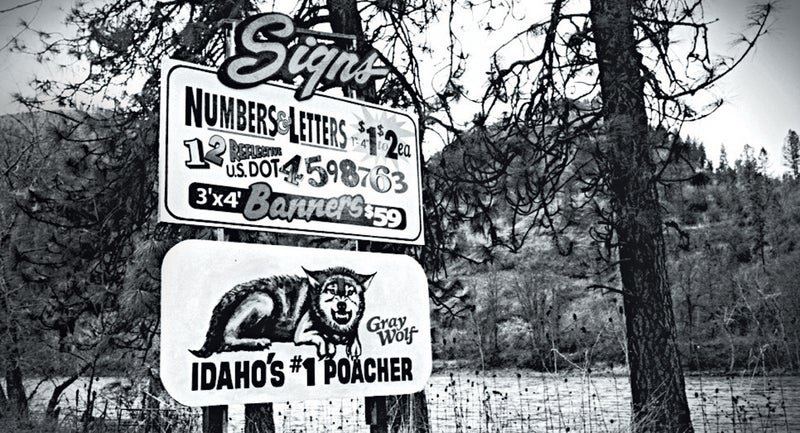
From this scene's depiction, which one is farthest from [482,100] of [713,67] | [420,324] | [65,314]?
[65,314]

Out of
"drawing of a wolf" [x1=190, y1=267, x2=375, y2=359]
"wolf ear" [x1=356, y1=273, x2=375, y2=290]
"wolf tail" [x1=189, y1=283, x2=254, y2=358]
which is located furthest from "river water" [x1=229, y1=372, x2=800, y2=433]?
"wolf tail" [x1=189, y1=283, x2=254, y2=358]

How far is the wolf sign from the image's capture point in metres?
3.57

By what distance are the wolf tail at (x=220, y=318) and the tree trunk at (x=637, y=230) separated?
12.4ft

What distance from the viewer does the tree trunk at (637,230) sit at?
623 cm

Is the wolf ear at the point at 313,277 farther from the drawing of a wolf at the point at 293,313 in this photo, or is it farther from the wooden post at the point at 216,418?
the wooden post at the point at 216,418

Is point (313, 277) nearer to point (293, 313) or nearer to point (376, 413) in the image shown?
point (293, 313)

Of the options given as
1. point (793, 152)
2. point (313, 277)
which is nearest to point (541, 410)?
point (313, 277)

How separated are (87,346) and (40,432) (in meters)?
1.51

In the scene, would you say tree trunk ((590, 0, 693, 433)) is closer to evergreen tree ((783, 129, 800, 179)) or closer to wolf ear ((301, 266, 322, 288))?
wolf ear ((301, 266, 322, 288))

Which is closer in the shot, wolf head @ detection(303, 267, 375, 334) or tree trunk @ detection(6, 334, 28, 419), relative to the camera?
wolf head @ detection(303, 267, 375, 334)

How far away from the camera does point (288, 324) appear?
394 centimetres

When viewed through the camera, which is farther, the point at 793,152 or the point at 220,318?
the point at 793,152

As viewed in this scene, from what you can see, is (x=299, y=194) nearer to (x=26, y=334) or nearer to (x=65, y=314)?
(x=65, y=314)

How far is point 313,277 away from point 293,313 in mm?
261
